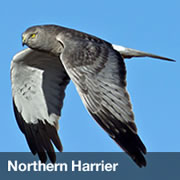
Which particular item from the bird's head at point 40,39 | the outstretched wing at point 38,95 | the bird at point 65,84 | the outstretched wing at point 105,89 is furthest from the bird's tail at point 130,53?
the outstretched wing at point 38,95

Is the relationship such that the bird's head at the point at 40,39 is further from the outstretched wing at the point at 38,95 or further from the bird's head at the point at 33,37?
the outstretched wing at the point at 38,95

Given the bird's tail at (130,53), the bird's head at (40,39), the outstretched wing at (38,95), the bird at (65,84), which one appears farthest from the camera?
the outstretched wing at (38,95)

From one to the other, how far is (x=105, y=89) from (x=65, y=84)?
2.82 m

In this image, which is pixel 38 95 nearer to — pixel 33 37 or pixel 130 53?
pixel 33 37

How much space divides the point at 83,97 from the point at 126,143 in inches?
36.7

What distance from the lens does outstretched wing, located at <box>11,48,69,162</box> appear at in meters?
10.4

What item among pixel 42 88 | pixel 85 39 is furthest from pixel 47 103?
pixel 85 39

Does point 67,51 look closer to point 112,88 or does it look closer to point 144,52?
point 112,88

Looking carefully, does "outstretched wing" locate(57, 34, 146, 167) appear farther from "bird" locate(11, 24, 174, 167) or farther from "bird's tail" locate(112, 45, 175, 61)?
"bird's tail" locate(112, 45, 175, 61)

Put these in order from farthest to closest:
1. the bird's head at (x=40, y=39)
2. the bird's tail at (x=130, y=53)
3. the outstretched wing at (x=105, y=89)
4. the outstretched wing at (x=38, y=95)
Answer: the outstretched wing at (x=38, y=95) → the bird's tail at (x=130, y=53) → the bird's head at (x=40, y=39) → the outstretched wing at (x=105, y=89)

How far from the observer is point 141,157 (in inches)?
297

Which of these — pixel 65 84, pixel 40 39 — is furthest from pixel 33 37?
pixel 65 84

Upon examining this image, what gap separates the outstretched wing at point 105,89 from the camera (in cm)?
765

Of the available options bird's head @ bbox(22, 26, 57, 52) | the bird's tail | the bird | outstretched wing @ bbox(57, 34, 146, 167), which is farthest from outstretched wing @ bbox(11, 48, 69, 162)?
outstretched wing @ bbox(57, 34, 146, 167)
